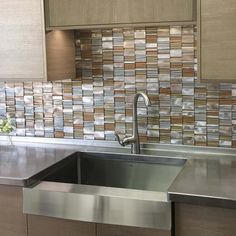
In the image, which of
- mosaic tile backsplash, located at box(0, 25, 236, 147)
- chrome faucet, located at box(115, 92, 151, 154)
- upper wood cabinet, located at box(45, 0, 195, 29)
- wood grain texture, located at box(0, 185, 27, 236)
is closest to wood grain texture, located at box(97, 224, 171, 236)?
wood grain texture, located at box(0, 185, 27, 236)

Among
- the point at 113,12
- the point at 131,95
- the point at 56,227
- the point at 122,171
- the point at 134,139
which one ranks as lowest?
the point at 56,227

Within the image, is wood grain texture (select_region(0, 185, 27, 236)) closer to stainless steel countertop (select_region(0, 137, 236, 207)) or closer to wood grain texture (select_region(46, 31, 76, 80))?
stainless steel countertop (select_region(0, 137, 236, 207))

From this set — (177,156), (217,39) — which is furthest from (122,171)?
(217,39)

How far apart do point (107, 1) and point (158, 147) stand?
819mm

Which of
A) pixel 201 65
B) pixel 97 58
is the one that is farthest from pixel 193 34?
pixel 97 58

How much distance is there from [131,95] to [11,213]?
0.89 metres

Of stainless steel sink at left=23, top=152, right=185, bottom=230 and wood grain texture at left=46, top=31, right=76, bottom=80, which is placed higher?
wood grain texture at left=46, top=31, right=76, bottom=80

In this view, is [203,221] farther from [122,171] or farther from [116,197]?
[122,171]

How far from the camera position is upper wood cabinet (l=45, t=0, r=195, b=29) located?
1989mm

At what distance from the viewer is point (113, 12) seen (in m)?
2.09

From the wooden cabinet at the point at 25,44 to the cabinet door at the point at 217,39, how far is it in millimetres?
752

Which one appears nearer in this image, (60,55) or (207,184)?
(207,184)

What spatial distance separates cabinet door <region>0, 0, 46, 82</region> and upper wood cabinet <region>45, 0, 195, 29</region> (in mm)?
68

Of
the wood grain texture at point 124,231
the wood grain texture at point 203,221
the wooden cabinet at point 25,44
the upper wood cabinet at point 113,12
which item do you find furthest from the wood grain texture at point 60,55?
the wood grain texture at point 203,221
